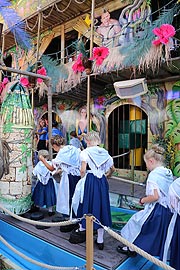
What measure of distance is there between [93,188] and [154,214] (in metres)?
0.78

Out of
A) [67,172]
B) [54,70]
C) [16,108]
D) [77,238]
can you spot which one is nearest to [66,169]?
[67,172]

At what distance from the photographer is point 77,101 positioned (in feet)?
28.3

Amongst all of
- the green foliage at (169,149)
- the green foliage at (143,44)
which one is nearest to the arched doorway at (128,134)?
the green foliage at (169,149)

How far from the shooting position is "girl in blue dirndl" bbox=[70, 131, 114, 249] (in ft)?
9.61

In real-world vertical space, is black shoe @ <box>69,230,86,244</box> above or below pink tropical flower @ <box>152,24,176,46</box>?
below

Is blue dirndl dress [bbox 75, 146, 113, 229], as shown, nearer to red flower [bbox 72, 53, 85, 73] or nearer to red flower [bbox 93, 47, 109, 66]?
red flower [bbox 93, 47, 109, 66]

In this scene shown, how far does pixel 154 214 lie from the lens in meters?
2.51

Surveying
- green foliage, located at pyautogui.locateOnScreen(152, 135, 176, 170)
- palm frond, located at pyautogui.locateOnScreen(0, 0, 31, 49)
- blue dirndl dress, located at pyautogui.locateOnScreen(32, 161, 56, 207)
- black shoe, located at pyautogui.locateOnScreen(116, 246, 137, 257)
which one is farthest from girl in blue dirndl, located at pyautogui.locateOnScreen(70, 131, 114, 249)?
green foliage, located at pyautogui.locateOnScreen(152, 135, 176, 170)

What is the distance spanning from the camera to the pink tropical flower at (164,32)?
471cm

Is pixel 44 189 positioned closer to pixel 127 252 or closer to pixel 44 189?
pixel 44 189

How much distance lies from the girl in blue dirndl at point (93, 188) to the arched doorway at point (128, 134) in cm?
403

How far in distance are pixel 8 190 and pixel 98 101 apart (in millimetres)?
4807

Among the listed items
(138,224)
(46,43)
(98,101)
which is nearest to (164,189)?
(138,224)

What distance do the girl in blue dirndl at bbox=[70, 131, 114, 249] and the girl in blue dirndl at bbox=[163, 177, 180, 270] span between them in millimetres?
823
